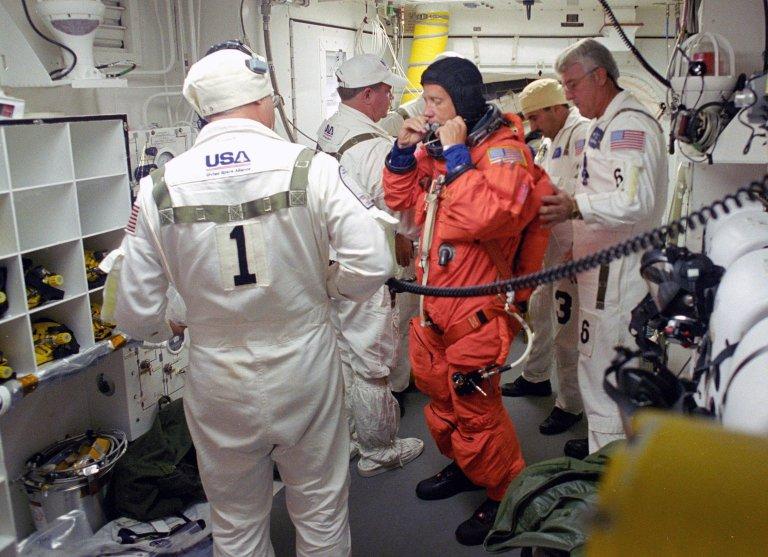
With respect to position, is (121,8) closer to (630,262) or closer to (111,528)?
(111,528)

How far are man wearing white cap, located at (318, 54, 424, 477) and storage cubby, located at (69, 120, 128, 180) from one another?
104cm

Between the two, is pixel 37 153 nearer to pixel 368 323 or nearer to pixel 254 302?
pixel 254 302

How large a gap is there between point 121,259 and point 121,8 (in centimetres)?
191

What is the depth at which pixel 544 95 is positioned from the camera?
3896 mm

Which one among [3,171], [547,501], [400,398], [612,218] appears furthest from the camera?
[400,398]

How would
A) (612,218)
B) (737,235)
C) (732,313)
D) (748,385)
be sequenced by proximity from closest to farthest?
(748,385), (732,313), (737,235), (612,218)

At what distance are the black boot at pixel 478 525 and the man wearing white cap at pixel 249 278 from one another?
2.73 feet

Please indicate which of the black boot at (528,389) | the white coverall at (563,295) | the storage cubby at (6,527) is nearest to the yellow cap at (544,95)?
the white coverall at (563,295)

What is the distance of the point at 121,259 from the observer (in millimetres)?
2137

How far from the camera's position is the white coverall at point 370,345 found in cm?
335

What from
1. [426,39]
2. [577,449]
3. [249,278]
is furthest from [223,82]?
[426,39]

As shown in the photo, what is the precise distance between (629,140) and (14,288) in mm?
2561

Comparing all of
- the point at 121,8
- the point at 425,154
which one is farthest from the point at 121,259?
the point at 121,8

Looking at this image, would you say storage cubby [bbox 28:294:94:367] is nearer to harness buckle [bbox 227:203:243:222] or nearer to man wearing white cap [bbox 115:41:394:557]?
man wearing white cap [bbox 115:41:394:557]
